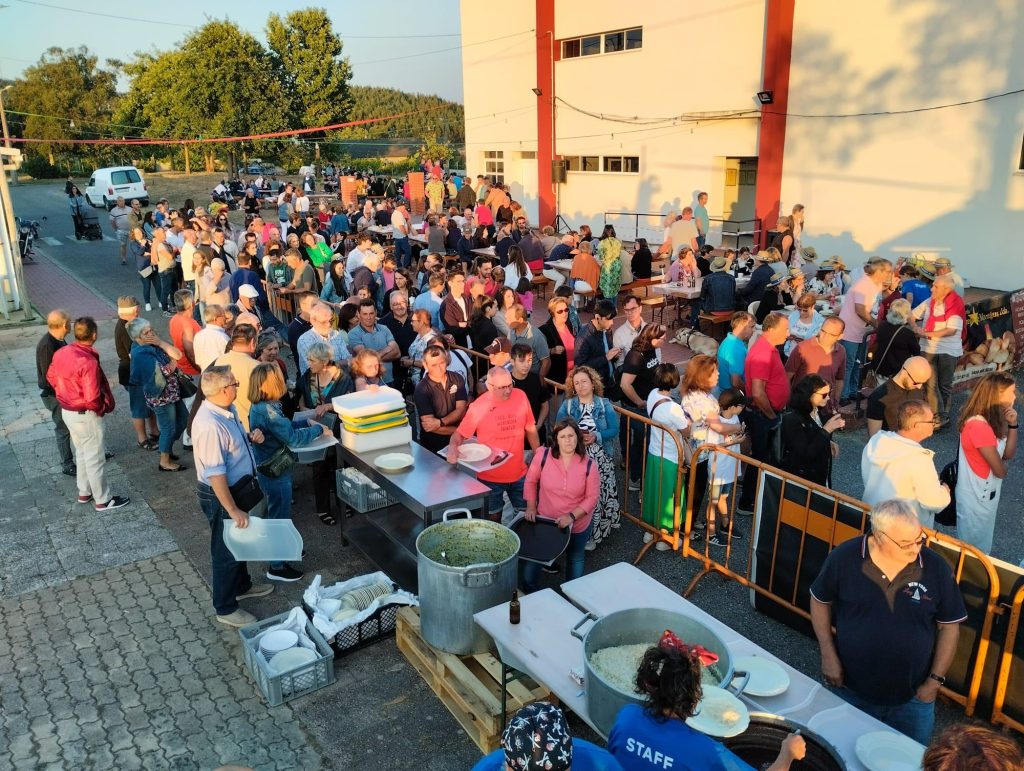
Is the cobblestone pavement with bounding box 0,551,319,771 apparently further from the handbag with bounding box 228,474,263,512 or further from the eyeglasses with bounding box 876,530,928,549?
the eyeglasses with bounding box 876,530,928,549

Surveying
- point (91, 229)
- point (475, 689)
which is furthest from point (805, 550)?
point (91, 229)

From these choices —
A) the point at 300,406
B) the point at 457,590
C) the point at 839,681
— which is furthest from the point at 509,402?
the point at 839,681

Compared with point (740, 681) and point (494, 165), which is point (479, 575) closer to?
point (740, 681)

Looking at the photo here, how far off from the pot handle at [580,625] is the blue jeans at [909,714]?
134 cm

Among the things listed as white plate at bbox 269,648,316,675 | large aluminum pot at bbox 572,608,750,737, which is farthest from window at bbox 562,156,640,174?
large aluminum pot at bbox 572,608,750,737

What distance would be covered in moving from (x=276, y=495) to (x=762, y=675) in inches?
161

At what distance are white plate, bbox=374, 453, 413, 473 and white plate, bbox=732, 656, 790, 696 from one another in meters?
3.06

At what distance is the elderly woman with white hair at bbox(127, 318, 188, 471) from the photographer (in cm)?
813

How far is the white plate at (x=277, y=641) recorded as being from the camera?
508 centimetres

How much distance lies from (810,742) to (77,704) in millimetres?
4410

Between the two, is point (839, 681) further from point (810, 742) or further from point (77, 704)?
point (77, 704)

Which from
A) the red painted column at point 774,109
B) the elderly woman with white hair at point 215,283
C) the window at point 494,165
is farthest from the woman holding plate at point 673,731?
the window at point 494,165

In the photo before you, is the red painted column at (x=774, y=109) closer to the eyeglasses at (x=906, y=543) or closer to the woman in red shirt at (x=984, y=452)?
the woman in red shirt at (x=984, y=452)

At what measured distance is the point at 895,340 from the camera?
8805mm
